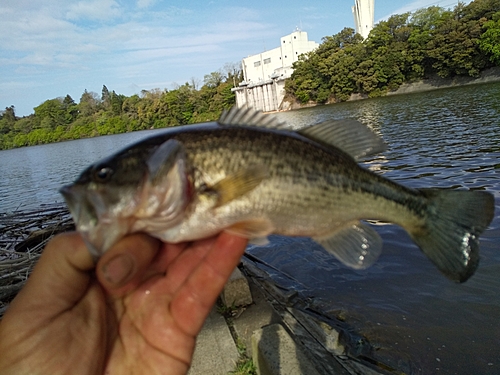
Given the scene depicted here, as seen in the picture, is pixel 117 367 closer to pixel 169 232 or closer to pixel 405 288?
pixel 169 232

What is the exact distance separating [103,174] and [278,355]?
9.44ft

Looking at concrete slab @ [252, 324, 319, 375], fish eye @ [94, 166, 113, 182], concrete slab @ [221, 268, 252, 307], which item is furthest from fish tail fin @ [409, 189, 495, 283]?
concrete slab @ [221, 268, 252, 307]

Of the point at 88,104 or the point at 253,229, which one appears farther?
the point at 88,104

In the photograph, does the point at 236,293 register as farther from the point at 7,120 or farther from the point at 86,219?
the point at 7,120

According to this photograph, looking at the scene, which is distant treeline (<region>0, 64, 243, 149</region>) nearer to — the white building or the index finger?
the white building

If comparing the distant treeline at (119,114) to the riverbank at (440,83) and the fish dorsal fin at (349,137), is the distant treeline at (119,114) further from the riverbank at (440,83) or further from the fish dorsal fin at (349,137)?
the fish dorsal fin at (349,137)

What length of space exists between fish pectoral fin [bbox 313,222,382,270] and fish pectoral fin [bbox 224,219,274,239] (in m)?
0.54

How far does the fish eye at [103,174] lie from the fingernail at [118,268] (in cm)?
47

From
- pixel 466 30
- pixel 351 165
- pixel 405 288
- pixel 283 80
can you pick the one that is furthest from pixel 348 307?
pixel 283 80

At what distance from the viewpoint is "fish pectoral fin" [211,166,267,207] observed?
2.23 meters

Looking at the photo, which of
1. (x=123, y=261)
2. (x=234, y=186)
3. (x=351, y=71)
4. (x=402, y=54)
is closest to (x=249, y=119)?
(x=234, y=186)

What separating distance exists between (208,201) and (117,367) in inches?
50.0

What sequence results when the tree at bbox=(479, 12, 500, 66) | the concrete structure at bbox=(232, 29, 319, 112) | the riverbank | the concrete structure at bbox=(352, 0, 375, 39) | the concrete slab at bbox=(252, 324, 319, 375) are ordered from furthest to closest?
the concrete structure at bbox=(352, 0, 375, 39), the concrete structure at bbox=(232, 29, 319, 112), the riverbank, the tree at bbox=(479, 12, 500, 66), the concrete slab at bbox=(252, 324, 319, 375)

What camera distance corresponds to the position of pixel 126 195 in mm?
2096
